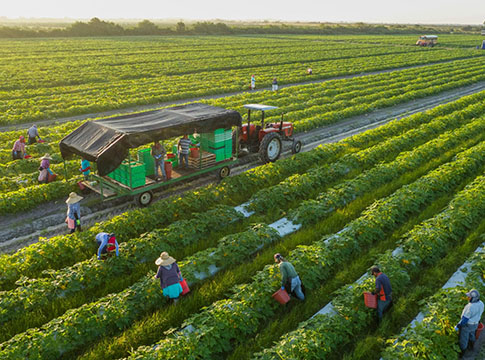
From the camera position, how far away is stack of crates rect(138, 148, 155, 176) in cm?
1416

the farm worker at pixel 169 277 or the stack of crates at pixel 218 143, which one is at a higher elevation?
the stack of crates at pixel 218 143

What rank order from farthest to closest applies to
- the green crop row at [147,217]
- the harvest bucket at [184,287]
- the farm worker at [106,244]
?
the green crop row at [147,217]
the farm worker at [106,244]
the harvest bucket at [184,287]

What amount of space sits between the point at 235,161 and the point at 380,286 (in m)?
8.95

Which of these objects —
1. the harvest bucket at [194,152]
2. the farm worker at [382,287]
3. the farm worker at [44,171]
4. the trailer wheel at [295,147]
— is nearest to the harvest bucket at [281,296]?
the farm worker at [382,287]

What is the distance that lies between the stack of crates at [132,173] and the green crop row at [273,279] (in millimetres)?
5778

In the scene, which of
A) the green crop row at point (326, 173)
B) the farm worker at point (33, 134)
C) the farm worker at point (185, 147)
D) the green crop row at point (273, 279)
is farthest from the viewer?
the farm worker at point (33, 134)

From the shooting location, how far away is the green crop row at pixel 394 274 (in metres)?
7.49

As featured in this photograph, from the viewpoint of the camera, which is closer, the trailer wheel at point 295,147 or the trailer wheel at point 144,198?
the trailer wheel at point 144,198

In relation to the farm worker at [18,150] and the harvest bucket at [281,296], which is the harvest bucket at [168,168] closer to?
the harvest bucket at [281,296]

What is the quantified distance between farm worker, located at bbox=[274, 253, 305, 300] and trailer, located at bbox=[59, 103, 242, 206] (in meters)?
6.28

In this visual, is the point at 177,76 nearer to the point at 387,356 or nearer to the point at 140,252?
the point at 140,252

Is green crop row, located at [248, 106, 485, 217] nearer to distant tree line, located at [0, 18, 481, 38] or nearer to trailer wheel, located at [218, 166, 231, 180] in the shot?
trailer wheel, located at [218, 166, 231, 180]

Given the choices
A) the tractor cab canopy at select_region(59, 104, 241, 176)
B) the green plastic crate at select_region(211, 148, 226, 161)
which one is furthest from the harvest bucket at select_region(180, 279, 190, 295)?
the green plastic crate at select_region(211, 148, 226, 161)

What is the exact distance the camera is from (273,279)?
944 centimetres
